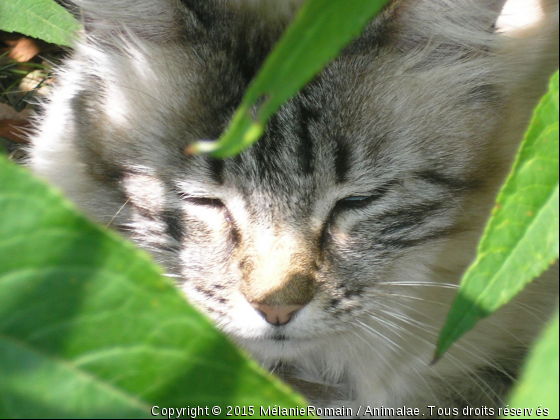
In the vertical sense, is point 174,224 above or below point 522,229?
below

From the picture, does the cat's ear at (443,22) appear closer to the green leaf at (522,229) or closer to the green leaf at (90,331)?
the green leaf at (522,229)

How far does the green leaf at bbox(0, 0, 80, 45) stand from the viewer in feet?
5.63

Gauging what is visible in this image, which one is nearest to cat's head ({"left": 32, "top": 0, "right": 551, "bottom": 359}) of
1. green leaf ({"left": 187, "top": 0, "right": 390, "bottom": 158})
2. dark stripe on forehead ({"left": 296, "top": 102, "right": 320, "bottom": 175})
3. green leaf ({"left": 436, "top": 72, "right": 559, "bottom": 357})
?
dark stripe on forehead ({"left": 296, "top": 102, "right": 320, "bottom": 175})

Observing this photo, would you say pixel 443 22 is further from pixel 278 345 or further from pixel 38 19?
pixel 38 19

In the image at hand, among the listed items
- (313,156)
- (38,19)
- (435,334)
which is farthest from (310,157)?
(38,19)

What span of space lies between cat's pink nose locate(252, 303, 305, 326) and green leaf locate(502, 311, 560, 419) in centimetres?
76

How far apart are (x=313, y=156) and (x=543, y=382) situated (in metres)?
0.85

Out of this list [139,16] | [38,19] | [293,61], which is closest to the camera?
[293,61]

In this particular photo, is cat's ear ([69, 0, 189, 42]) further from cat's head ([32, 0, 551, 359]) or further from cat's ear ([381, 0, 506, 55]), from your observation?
cat's ear ([381, 0, 506, 55])

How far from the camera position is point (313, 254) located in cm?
137

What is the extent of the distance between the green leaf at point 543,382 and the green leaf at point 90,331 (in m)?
0.23

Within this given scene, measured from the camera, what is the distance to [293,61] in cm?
54

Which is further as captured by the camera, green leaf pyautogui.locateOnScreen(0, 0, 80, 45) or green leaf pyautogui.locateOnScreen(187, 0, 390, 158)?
green leaf pyautogui.locateOnScreen(0, 0, 80, 45)

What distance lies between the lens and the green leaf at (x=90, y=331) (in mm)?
558
